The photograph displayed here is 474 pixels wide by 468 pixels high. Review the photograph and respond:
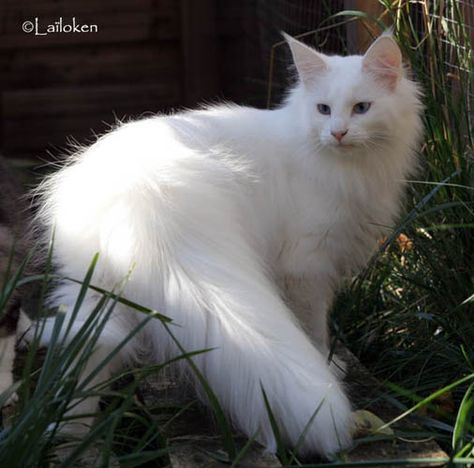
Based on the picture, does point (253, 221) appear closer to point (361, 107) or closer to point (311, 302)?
point (311, 302)

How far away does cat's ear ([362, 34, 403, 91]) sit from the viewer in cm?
279

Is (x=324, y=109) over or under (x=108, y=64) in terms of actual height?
under

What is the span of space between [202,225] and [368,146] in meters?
0.65

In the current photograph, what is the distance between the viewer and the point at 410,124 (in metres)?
2.96

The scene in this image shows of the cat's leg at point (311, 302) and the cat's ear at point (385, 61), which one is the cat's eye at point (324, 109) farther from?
the cat's leg at point (311, 302)

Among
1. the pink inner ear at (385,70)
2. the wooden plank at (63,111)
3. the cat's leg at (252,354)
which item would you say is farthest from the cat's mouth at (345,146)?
the wooden plank at (63,111)

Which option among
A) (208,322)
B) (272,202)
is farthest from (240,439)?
(272,202)

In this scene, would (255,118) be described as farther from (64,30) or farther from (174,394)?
(64,30)

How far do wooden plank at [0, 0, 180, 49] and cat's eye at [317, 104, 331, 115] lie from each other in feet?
12.7

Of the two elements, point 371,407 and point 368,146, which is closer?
point 371,407

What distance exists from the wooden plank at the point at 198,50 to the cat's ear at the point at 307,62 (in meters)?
3.61

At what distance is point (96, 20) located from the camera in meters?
6.45

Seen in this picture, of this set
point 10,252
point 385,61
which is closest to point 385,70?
point 385,61

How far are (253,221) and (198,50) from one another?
3904mm
